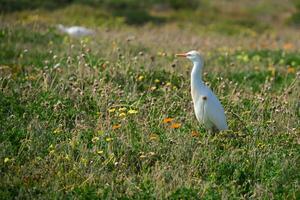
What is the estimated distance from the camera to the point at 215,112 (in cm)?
699

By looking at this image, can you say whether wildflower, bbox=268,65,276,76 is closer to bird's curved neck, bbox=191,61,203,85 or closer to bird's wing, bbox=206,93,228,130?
bird's curved neck, bbox=191,61,203,85

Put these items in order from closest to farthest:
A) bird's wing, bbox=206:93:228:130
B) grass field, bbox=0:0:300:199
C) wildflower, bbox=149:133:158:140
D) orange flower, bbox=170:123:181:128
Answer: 1. grass field, bbox=0:0:300:199
2. wildflower, bbox=149:133:158:140
3. bird's wing, bbox=206:93:228:130
4. orange flower, bbox=170:123:181:128

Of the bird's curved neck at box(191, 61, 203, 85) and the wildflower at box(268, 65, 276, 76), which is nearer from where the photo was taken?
the bird's curved neck at box(191, 61, 203, 85)

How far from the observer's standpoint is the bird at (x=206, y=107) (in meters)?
7.00

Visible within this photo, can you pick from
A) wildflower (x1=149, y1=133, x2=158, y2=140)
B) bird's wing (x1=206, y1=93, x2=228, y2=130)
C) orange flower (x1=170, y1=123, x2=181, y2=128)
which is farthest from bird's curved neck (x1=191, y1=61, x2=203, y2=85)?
wildflower (x1=149, y1=133, x2=158, y2=140)

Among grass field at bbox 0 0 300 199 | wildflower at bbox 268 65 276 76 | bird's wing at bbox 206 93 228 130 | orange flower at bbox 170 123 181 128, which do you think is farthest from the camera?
wildflower at bbox 268 65 276 76

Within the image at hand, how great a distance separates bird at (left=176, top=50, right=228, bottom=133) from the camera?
7.00 m

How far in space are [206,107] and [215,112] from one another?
114 mm

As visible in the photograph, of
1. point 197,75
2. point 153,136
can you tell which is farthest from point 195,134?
point 197,75

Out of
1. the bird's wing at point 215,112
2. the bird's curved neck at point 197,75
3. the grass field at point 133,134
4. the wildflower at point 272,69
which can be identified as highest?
the bird's curved neck at point 197,75

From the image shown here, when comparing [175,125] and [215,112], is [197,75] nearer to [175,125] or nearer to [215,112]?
[215,112]

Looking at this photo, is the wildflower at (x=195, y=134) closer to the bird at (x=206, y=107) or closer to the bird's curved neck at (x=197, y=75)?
the bird at (x=206, y=107)

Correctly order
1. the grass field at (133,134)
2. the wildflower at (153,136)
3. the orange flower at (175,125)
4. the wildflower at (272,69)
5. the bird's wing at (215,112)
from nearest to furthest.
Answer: the grass field at (133,134) < the wildflower at (153,136) < the bird's wing at (215,112) < the orange flower at (175,125) < the wildflower at (272,69)

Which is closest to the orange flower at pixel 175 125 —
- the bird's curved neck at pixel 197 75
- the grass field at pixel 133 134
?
the grass field at pixel 133 134
